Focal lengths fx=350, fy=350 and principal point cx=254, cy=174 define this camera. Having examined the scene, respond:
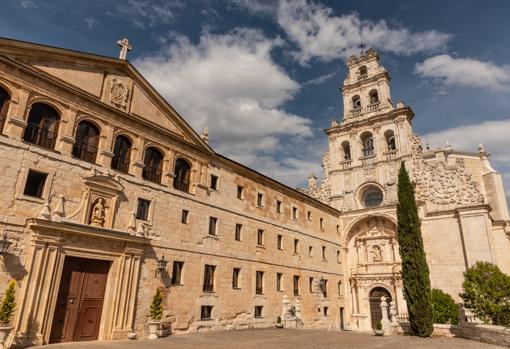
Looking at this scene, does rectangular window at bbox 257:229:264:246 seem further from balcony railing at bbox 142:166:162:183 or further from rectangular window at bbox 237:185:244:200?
balcony railing at bbox 142:166:162:183

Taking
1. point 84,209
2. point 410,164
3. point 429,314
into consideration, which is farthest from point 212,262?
point 410,164

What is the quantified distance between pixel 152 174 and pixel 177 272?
530cm

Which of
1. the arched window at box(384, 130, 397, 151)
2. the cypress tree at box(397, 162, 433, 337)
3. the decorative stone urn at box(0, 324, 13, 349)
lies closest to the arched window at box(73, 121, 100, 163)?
the decorative stone urn at box(0, 324, 13, 349)

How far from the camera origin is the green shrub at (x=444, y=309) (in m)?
24.8

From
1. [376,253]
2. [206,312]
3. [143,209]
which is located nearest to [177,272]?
[206,312]

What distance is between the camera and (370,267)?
32.4m

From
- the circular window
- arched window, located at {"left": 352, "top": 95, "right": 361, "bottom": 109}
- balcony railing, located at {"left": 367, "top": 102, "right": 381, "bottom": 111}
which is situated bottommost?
the circular window

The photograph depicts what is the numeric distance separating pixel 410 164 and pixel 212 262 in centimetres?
2104

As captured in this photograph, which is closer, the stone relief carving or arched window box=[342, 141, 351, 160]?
the stone relief carving

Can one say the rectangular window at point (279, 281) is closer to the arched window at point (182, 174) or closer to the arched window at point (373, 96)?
the arched window at point (182, 174)

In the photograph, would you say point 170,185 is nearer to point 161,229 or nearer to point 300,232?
point 161,229

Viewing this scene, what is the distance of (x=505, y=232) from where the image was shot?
29656 millimetres

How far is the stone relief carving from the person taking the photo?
95.3 ft

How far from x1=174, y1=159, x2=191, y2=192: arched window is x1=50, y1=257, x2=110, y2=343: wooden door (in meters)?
5.96
